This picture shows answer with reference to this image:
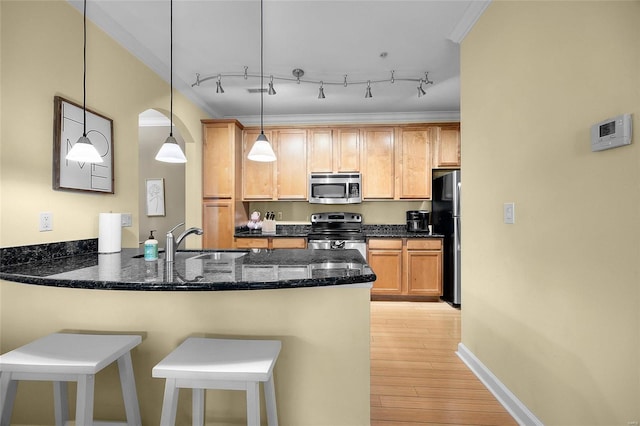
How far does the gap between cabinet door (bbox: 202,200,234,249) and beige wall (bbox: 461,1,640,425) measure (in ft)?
10.1

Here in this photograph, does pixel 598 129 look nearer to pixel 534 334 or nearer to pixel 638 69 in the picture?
pixel 638 69

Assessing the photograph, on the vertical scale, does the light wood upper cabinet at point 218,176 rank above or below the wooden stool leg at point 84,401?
above

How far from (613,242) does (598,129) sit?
445 mm

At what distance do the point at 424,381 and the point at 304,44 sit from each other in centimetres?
284

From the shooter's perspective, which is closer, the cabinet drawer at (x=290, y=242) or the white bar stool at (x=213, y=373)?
the white bar stool at (x=213, y=373)

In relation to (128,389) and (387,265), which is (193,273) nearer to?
(128,389)

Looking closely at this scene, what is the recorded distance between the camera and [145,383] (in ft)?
5.24

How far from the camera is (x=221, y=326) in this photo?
155 centimetres

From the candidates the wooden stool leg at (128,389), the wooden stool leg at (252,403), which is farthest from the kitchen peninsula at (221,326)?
the wooden stool leg at (252,403)

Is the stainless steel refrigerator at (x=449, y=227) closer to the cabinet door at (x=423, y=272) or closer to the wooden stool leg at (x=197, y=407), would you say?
the cabinet door at (x=423, y=272)

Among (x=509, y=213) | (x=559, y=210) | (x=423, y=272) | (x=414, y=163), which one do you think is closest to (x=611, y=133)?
(x=559, y=210)

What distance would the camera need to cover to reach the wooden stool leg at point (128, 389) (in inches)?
55.6

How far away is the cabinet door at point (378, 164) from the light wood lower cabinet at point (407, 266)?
2.37 ft

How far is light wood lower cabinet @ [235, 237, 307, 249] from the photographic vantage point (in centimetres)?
436
